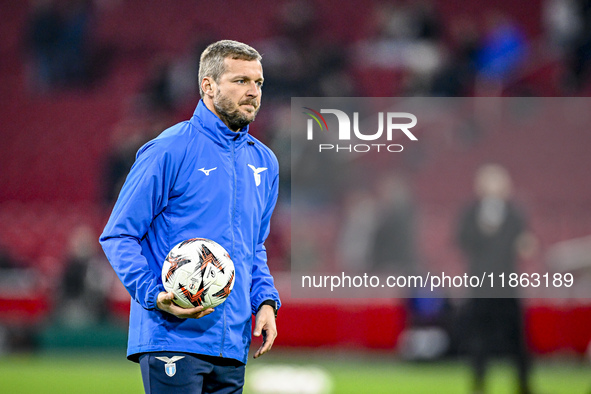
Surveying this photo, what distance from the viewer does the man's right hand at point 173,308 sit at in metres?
3.31

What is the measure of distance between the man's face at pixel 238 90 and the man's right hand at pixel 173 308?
82 centimetres

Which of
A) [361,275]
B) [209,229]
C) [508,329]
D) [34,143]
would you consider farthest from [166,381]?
[34,143]

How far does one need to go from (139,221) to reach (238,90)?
0.69 meters

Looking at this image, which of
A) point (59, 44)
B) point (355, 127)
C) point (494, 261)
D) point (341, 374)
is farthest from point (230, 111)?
point (59, 44)

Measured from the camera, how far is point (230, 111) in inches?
144

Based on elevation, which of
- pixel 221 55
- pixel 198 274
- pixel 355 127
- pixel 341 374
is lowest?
pixel 341 374

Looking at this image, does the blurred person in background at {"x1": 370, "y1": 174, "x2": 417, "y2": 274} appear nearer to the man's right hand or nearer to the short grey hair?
the short grey hair

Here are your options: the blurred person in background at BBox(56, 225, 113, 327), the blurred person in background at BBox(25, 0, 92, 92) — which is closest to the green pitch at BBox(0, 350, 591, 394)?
the blurred person in background at BBox(56, 225, 113, 327)

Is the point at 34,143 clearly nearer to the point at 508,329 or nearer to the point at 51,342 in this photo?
the point at 51,342

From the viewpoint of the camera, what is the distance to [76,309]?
12.1m

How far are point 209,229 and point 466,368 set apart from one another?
7.71m

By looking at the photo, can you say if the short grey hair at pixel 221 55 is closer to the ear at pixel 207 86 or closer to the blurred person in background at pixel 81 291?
the ear at pixel 207 86

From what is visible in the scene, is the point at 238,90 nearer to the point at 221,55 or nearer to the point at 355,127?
the point at 221,55

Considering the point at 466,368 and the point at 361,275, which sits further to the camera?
the point at 361,275
